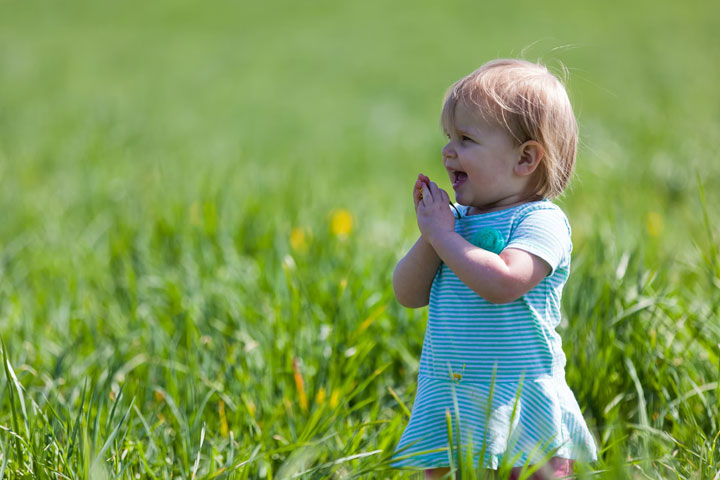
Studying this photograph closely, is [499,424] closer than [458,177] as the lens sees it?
Yes

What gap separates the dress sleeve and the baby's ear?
0.09m

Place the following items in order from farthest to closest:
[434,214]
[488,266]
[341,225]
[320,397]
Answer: [341,225] → [320,397] → [434,214] → [488,266]

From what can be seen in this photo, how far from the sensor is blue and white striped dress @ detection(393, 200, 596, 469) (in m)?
1.56

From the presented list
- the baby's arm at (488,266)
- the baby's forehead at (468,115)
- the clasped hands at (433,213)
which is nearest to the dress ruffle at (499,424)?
the baby's arm at (488,266)

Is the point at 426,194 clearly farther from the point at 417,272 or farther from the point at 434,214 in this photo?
the point at 417,272

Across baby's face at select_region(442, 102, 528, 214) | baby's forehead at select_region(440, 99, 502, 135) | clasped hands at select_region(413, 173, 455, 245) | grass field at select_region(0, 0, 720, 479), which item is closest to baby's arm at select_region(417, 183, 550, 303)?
clasped hands at select_region(413, 173, 455, 245)

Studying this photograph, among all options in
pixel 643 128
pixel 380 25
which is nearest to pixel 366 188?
pixel 643 128

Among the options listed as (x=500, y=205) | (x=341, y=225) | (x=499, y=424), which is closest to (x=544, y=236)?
(x=500, y=205)

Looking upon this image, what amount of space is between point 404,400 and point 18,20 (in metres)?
15.9

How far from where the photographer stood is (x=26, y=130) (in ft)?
19.9

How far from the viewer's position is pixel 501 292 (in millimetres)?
1511

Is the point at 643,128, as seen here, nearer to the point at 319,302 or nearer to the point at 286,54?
the point at 319,302

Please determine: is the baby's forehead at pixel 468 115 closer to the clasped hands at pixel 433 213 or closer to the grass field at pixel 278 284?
the clasped hands at pixel 433 213

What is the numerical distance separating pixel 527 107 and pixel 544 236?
0.27 m
